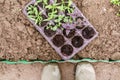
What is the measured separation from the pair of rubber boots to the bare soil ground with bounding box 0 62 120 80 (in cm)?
5

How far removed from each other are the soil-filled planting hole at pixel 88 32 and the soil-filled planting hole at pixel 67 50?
13 cm

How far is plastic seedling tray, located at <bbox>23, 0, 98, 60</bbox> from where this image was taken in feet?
5.86

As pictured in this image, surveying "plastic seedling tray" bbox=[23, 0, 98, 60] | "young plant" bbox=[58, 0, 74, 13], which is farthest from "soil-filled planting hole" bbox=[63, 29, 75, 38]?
"young plant" bbox=[58, 0, 74, 13]

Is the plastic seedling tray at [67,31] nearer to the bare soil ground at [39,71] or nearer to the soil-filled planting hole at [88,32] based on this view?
the soil-filled planting hole at [88,32]

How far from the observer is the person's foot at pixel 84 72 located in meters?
1.81

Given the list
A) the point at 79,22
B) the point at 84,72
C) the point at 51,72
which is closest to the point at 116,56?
the point at 84,72

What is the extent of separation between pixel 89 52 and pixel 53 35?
290 millimetres

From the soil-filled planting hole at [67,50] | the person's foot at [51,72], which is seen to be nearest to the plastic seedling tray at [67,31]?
the soil-filled planting hole at [67,50]

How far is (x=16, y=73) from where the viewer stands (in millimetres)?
1868

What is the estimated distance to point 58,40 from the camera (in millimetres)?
1804

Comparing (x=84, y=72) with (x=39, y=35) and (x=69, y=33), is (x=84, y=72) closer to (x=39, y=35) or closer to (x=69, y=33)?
(x=69, y=33)

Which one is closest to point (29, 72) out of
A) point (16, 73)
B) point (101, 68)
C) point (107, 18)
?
point (16, 73)

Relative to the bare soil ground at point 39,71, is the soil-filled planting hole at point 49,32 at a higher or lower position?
higher

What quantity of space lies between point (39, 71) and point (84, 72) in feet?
1.08
